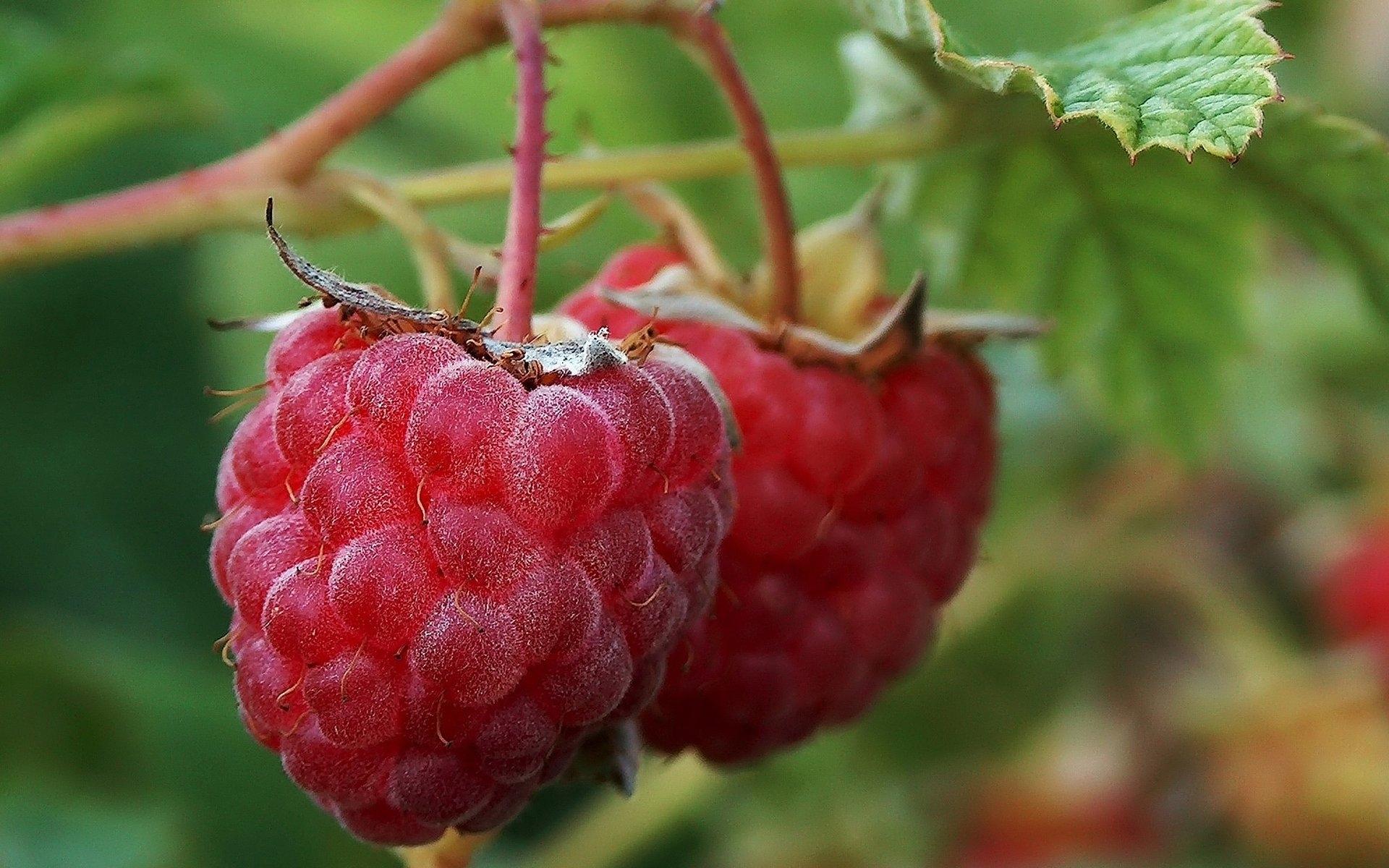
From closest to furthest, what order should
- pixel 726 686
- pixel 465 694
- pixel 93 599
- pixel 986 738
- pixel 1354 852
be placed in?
pixel 465 694, pixel 726 686, pixel 1354 852, pixel 986 738, pixel 93 599

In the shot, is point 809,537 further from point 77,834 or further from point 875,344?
point 77,834

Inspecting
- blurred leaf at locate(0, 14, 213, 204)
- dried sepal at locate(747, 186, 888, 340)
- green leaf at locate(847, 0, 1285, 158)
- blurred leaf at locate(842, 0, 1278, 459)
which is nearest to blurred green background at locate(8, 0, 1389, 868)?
blurred leaf at locate(0, 14, 213, 204)

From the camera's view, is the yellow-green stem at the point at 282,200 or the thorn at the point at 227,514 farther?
the yellow-green stem at the point at 282,200

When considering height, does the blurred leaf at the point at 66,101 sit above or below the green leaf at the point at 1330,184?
below

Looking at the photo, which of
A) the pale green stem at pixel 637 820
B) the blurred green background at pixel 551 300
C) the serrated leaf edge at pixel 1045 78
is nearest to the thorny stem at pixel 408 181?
the serrated leaf edge at pixel 1045 78

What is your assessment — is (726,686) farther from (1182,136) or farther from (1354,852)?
(1354,852)

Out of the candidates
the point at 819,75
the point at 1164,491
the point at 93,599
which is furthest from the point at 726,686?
the point at 93,599

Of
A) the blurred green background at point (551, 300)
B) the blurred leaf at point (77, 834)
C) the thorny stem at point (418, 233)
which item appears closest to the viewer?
the thorny stem at point (418, 233)

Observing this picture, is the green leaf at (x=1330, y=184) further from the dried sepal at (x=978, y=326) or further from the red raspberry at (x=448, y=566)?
the red raspberry at (x=448, y=566)

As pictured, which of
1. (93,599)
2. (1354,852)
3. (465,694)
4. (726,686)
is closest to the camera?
(465,694)
